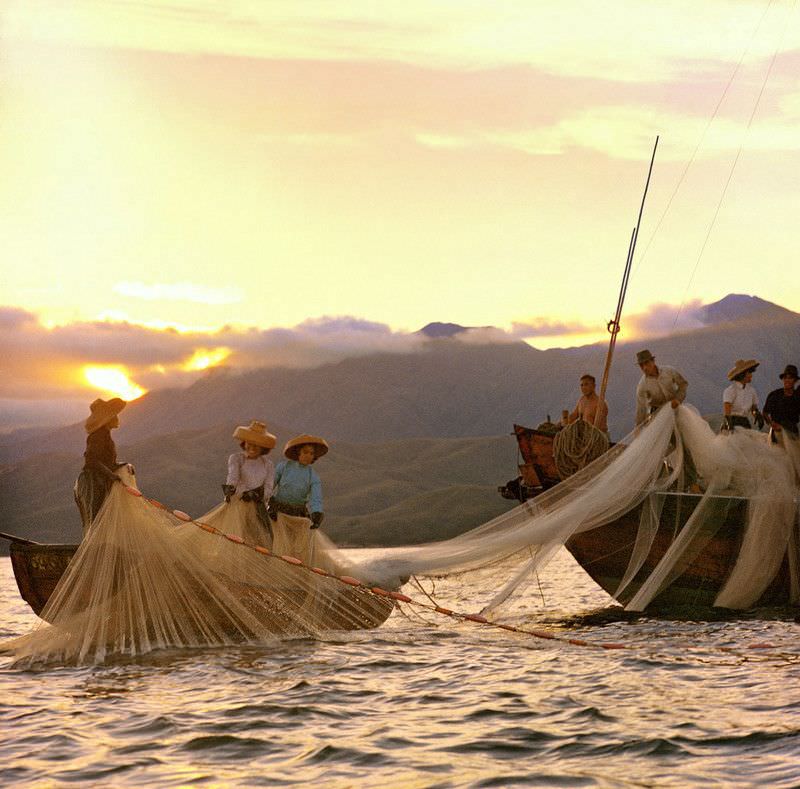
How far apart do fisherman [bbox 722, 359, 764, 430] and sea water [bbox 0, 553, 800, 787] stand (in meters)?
3.08

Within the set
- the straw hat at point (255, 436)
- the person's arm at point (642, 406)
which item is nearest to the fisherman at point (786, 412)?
the person's arm at point (642, 406)

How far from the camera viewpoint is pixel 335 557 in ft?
39.6

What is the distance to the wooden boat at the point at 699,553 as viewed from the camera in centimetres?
1422

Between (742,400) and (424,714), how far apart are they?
7.78 meters

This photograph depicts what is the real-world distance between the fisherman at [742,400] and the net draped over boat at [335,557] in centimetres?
45

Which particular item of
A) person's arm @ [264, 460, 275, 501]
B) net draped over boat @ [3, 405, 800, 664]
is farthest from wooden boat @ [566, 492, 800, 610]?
person's arm @ [264, 460, 275, 501]

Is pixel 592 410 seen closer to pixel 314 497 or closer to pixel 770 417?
pixel 770 417

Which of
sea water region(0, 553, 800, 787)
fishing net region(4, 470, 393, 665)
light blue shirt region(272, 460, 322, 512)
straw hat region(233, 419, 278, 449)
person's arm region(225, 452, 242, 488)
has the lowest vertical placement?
sea water region(0, 553, 800, 787)

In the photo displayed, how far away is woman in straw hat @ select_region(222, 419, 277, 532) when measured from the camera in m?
12.1

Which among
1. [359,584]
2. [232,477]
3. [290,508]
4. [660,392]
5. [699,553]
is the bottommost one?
[699,553]

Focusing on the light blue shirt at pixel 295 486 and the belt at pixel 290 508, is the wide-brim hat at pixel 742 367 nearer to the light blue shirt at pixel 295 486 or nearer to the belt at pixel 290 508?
the light blue shirt at pixel 295 486

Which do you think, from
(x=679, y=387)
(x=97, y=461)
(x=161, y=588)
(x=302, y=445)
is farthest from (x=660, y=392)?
(x=97, y=461)

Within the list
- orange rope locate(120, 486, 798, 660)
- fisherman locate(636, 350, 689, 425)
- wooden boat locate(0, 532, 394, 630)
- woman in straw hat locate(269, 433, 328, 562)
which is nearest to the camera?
orange rope locate(120, 486, 798, 660)

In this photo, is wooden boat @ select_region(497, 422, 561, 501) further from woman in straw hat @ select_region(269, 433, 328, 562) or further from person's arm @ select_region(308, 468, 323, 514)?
woman in straw hat @ select_region(269, 433, 328, 562)
